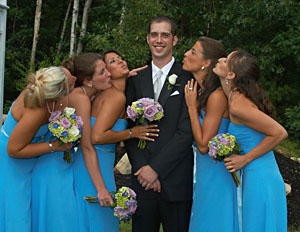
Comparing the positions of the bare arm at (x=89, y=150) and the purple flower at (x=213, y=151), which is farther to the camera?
the bare arm at (x=89, y=150)

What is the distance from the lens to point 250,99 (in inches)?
166

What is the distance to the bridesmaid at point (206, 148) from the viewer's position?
4.36m

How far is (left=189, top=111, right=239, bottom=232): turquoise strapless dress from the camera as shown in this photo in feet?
14.3

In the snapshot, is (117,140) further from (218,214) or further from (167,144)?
(218,214)

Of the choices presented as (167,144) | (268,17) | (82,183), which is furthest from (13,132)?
(268,17)

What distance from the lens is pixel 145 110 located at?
4.24 metres

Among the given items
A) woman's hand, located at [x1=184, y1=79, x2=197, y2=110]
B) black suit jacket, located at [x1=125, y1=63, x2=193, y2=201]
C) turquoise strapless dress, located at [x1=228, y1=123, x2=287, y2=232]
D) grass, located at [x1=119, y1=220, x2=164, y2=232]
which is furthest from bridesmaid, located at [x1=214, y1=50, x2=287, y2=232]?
grass, located at [x1=119, y1=220, x2=164, y2=232]

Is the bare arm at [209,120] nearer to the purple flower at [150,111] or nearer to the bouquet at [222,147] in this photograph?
the bouquet at [222,147]

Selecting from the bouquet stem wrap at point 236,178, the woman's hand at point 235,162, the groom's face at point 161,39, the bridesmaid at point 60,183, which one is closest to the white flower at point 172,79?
the groom's face at point 161,39

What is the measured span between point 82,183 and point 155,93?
4.09ft

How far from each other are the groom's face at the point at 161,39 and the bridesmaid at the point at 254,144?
71 cm

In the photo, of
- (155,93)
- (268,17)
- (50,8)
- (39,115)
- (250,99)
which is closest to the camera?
(39,115)

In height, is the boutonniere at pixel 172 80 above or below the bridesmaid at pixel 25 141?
above

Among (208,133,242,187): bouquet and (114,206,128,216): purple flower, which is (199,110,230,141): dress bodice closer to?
(208,133,242,187): bouquet
